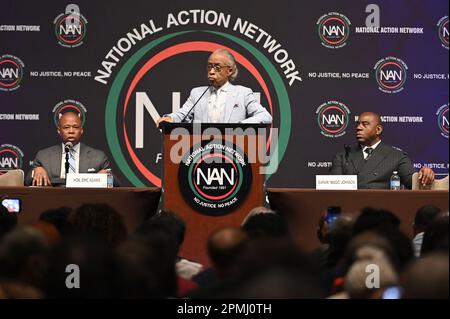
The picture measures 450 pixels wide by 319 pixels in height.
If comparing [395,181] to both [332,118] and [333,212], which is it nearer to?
[333,212]

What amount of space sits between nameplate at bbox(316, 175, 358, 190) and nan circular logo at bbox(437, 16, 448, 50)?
3.45 m

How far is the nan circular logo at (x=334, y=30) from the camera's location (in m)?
9.52

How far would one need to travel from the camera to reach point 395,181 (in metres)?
7.60

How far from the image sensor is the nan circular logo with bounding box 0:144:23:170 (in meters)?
9.41

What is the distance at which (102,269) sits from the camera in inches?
107

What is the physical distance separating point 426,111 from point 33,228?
6.90 metres

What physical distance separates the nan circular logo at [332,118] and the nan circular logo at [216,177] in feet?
10.8

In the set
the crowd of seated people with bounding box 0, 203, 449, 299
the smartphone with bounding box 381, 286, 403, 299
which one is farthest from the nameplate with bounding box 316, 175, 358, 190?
the smartphone with bounding box 381, 286, 403, 299

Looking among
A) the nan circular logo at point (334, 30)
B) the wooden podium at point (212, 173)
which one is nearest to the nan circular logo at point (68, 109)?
the nan circular logo at point (334, 30)

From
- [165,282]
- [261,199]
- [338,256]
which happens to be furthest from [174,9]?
[165,282]

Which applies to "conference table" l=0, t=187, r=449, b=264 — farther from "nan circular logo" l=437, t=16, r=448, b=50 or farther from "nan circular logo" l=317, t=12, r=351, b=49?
"nan circular logo" l=437, t=16, r=448, b=50

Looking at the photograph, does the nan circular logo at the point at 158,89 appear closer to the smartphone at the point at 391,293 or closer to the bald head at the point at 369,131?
the bald head at the point at 369,131

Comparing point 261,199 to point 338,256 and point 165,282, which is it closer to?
point 338,256

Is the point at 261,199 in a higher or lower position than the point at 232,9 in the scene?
lower
